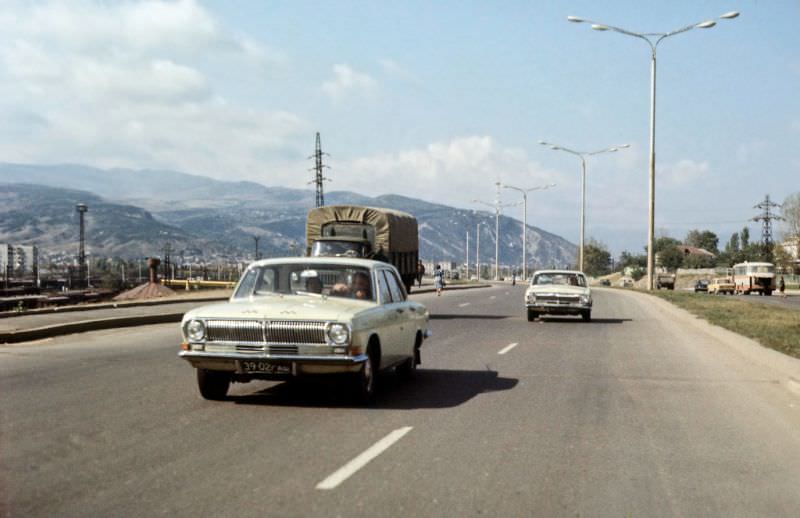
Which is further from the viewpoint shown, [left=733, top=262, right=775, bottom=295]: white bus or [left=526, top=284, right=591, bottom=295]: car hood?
[left=733, top=262, right=775, bottom=295]: white bus

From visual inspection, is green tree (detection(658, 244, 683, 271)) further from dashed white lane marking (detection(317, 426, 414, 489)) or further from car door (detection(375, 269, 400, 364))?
dashed white lane marking (detection(317, 426, 414, 489))

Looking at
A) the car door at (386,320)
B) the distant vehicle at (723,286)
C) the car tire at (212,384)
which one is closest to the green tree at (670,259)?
the distant vehicle at (723,286)

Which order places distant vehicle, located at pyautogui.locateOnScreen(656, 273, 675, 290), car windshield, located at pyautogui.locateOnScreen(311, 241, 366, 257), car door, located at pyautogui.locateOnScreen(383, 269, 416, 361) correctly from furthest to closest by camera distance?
distant vehicle, located at pyautogui.locateOnScreen(656, 273, 675, 290), car windshield, located at pyautogui.locateOnScreen(311, 241, 366, 257), car door, located at pyautogui.locateOnScreen(383, 269, 416, 361)

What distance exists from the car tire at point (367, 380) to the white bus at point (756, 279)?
71.1 meters

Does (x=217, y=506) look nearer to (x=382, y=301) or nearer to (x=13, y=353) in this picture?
(x=382, y=301)

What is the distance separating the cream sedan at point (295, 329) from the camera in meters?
9.44

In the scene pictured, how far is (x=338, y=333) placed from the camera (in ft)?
30.9

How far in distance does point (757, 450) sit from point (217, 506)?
15.5ft

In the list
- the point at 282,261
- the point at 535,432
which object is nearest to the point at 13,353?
the point at 282,261

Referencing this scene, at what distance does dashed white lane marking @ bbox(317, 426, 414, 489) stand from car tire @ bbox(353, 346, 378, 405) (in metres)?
1.22

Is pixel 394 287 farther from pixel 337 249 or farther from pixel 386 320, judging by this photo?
pixel 337 249

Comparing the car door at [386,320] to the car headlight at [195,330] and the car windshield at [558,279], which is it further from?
the car windshield at [558,279]

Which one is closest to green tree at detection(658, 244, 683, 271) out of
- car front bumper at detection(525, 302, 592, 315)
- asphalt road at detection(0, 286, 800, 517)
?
car front bumper at detection(525, 302, 592, 315)

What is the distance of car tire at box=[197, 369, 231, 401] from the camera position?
1002 cm
